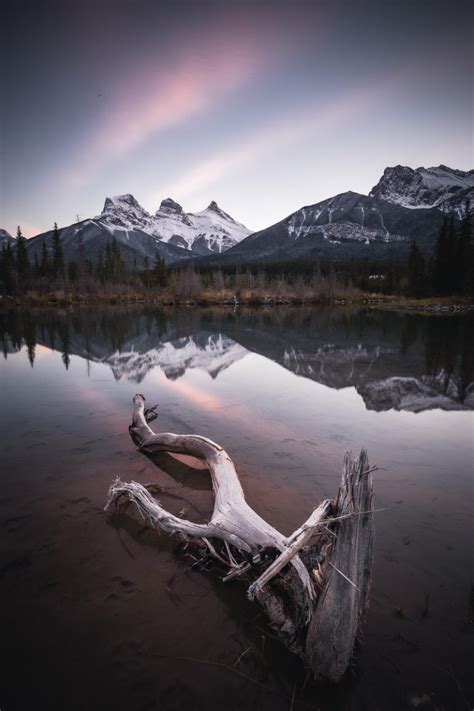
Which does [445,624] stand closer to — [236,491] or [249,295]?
[236,491]

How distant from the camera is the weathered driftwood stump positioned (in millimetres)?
2512

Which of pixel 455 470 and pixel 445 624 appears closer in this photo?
pixel 445 624

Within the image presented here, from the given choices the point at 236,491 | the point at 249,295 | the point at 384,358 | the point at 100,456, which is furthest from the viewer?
the point at 249,295

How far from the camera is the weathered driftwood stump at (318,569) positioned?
8.24ft

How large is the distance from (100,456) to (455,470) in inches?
249

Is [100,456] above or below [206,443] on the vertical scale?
below

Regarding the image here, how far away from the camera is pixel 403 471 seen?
222 inches

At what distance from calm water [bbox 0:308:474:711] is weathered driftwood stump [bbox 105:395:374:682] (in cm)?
23

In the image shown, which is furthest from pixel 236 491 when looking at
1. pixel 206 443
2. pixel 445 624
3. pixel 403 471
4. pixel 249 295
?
pixel 249 295

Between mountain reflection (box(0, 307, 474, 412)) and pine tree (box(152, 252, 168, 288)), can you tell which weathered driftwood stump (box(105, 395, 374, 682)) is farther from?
pine tree (box(152, 252, 168, 288))

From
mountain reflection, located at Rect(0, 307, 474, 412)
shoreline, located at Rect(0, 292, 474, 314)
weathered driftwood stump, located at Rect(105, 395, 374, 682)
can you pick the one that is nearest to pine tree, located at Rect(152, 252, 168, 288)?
shoreline, located at Rect(0, 292, 474, 314)

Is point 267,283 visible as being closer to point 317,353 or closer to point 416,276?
point 416,276

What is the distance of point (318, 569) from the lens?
9.73ft

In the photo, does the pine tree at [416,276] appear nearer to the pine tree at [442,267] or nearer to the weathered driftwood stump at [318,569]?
the pine tree at [442,267]
